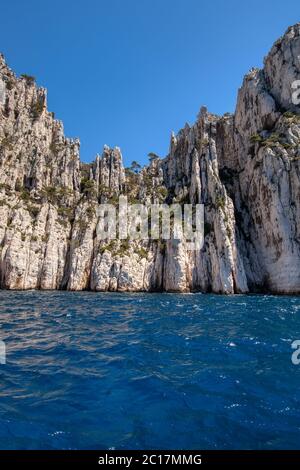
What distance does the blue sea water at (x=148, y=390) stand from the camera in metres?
7.91

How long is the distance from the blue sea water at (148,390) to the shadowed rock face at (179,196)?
4902 cm

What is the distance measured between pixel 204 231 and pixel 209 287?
13254 millimetres

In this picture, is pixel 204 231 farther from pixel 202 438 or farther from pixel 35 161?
pixel 202 438
